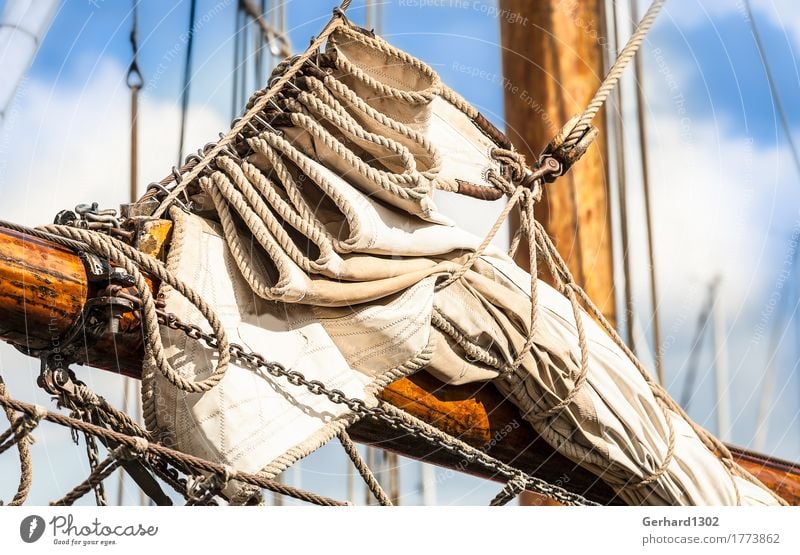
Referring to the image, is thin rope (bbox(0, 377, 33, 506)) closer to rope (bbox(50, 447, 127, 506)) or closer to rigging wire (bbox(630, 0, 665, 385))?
rope (bbox(50, 447, 127, 506))

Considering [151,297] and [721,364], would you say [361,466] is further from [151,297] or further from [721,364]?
[721,364]

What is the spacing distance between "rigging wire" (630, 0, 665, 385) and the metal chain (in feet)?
2.47

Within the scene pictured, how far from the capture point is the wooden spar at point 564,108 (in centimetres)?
295

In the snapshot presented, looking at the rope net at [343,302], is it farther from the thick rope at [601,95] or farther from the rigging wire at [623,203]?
the rigging wire at [623,203]

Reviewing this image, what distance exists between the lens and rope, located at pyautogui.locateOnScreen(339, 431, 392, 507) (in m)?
1.73

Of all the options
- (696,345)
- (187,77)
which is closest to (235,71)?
(187,77)

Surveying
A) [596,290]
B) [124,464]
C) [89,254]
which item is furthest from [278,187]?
[596,290]

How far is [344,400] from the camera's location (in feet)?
5.41

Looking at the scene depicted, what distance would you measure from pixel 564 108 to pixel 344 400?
1614mm
